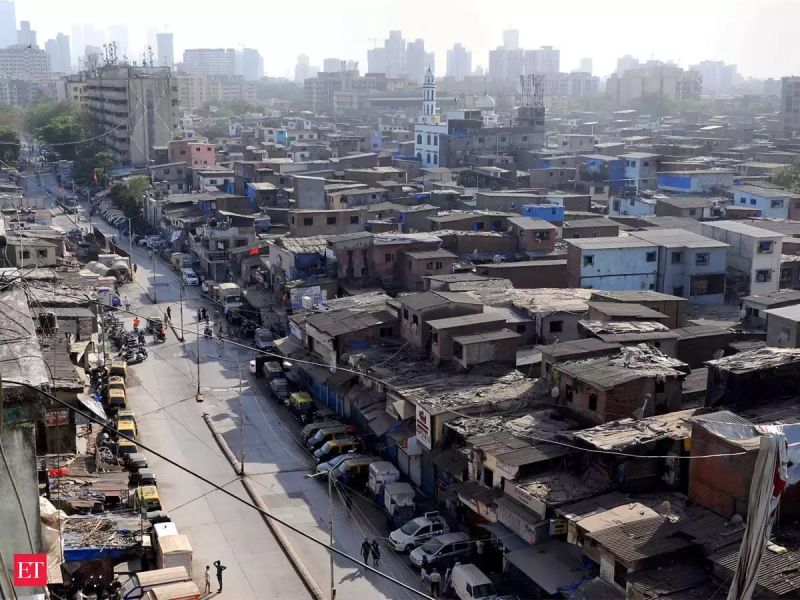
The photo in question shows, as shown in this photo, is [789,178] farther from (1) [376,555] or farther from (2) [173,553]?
(2) [173,553]

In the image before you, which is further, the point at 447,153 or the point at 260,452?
the point at 447,153

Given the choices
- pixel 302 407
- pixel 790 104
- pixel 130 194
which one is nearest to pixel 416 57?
pixel 790 104

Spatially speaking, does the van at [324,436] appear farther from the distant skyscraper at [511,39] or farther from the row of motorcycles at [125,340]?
the distant skyscraper at [511,39]

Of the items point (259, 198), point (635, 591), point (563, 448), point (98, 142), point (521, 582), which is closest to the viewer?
point (635, 591)

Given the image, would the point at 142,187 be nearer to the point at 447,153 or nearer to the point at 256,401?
the point at 447,153

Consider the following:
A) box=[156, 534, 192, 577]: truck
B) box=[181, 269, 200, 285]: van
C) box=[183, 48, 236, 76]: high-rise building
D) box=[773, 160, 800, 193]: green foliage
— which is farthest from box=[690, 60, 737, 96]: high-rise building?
box=[156, 534, 192, 577]: truck

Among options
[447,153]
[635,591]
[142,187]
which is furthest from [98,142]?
[635,591]
